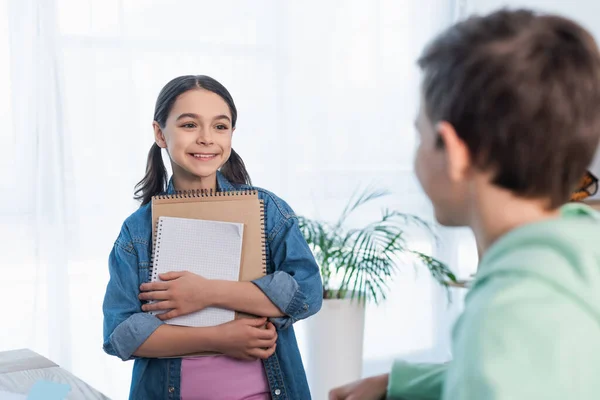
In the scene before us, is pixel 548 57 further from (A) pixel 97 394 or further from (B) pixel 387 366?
(B) pixel 387 366

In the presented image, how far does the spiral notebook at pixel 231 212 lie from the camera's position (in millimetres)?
1454

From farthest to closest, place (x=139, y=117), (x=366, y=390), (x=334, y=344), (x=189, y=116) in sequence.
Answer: (x=139, y=117), (x=334, y=344), (x=189, y=116), (x=366, y=390)

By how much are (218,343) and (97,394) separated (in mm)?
317

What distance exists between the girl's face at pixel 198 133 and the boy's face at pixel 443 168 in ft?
2.42

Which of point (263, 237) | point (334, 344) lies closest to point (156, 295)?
point (263, 237)

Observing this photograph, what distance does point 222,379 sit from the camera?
1.41 meters

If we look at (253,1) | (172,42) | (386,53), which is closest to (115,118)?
(172,42)

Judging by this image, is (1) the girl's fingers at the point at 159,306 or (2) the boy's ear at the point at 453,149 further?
(1) the girl's fingers at the point at 159,306

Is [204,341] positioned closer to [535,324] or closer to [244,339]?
[244,339]

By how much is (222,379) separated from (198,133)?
0.48 metres

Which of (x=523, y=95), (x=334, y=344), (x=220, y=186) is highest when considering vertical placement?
(x=523, y=95)

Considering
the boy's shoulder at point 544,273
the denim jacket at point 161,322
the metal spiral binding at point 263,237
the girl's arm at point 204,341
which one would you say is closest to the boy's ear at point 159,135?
the denim jacket at point 161,322

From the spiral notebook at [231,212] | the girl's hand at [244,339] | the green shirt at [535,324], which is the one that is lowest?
the girl's hand at [244,339]

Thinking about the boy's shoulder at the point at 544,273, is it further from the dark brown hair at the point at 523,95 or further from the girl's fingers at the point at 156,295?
the girl's fingers at the point at 156,295
